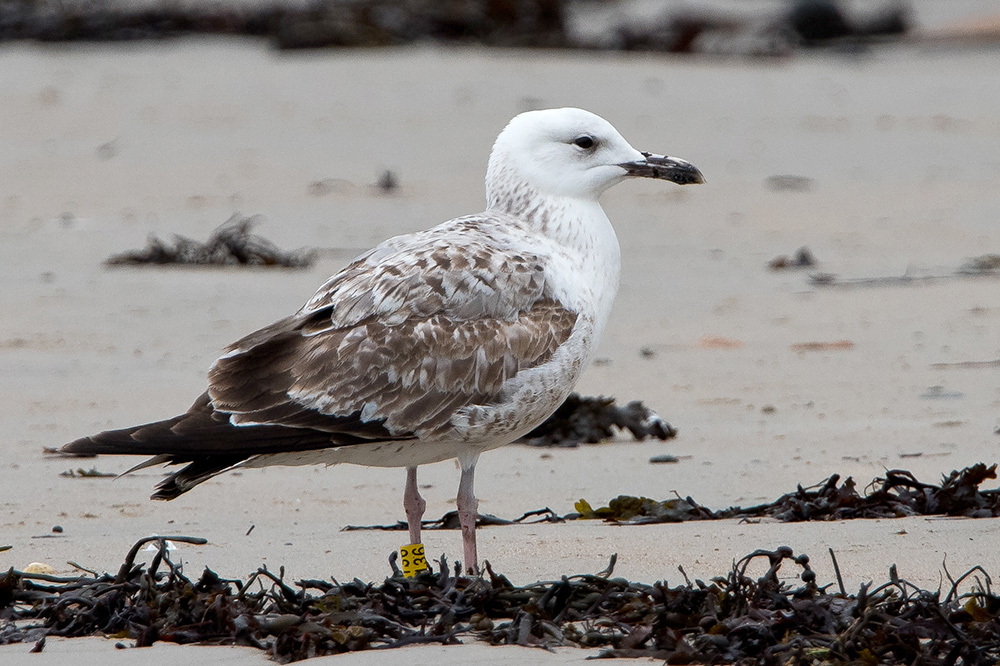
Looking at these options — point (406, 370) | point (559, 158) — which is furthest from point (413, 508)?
point (559, 158)

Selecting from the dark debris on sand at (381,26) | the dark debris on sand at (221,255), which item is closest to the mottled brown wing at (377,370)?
the dark debris on sand at (221,255)

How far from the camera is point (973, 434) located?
639 centimetres

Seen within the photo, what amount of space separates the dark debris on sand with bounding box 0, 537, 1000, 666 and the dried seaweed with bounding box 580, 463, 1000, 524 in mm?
915

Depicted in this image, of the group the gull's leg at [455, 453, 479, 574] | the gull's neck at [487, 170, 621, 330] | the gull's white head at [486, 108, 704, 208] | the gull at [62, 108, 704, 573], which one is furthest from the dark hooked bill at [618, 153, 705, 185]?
the gull's leg at [455, 453, 479, 574]

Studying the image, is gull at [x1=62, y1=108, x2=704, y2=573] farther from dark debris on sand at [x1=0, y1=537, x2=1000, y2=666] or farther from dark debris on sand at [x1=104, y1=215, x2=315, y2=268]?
dark debris on sand at [x1=104, y1=215, x2=315, y2=268]

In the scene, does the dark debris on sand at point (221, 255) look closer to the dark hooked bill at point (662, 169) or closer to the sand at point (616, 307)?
the sand at point (616, 307)

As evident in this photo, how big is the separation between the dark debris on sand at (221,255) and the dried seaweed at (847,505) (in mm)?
4728

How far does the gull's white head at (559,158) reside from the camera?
5.43 metres

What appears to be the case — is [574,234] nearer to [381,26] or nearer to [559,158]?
[559,158]

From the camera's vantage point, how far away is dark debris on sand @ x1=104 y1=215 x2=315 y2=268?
31.5 ft

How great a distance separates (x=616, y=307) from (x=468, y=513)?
4430mm

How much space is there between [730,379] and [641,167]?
222cm

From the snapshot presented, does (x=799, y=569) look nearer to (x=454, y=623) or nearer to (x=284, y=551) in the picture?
(x=454, y=623)

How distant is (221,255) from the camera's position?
32.0 feet
